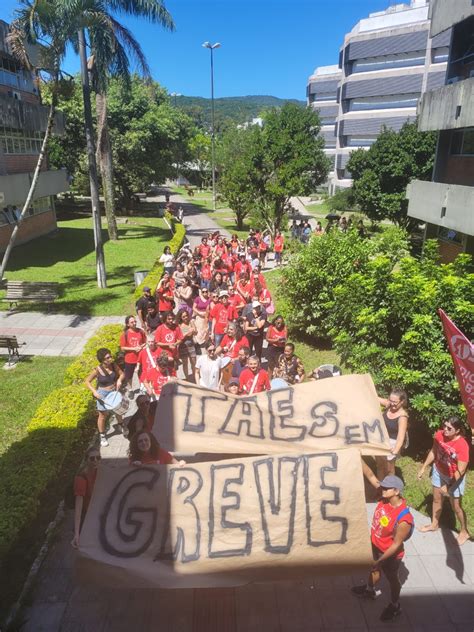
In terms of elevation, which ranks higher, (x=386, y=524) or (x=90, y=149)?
(x=90, y=149)

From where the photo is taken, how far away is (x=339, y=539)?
4.38 meters

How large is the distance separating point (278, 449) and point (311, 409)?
2.18 feet

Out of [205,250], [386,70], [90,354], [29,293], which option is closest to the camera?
[90,354]

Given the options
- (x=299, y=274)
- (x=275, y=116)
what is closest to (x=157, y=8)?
(x=299, y=274)

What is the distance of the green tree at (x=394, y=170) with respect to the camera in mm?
29703

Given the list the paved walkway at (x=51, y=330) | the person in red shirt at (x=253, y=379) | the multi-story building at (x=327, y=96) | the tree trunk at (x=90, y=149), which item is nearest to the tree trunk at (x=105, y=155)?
the tree trunk at (x=90, y=149)

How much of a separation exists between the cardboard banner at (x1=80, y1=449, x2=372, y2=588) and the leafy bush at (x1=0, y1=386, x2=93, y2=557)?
4.22ft

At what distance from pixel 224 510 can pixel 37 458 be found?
303cm

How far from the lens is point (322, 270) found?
11.3 m

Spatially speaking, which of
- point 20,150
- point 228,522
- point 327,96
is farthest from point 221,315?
point 327,96

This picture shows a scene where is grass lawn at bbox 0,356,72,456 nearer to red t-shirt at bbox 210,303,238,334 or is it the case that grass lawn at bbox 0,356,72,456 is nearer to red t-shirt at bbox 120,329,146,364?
red t-shirt at bbox 120,329,146,364

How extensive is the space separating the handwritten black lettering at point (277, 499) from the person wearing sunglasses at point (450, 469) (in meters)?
2.05

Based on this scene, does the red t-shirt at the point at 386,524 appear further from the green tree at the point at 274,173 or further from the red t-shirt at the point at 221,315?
the green tree at the point at 274,173

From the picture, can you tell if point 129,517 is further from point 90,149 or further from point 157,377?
point 90,149
